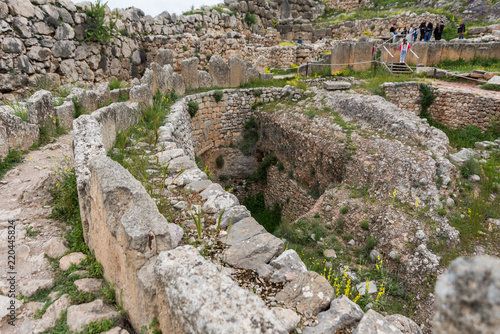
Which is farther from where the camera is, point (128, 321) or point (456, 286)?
point (128, 321)

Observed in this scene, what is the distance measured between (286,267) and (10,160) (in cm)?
391

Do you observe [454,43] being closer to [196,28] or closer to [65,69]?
[196,28]

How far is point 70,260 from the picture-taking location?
285cm

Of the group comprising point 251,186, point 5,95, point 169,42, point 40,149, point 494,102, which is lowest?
point 251,186

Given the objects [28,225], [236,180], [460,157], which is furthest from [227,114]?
[28,225]

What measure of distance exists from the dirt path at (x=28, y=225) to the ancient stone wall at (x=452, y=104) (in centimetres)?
1031

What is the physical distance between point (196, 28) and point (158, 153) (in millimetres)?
9347

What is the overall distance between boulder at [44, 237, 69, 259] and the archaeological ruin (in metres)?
0.02

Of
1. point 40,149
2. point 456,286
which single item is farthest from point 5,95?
point 456,286

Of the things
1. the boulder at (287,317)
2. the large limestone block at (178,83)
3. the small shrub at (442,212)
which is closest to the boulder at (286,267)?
the boulder at (287,317)

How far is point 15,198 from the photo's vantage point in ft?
11.7

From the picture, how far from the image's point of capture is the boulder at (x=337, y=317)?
2141mm

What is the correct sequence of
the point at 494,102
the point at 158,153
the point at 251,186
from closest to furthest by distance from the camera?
the point at 158,153 < the point at 494,102 < the point at 251,186

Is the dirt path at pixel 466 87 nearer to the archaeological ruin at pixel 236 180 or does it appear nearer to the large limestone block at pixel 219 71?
the archaeological ruin at pixel 236 180
